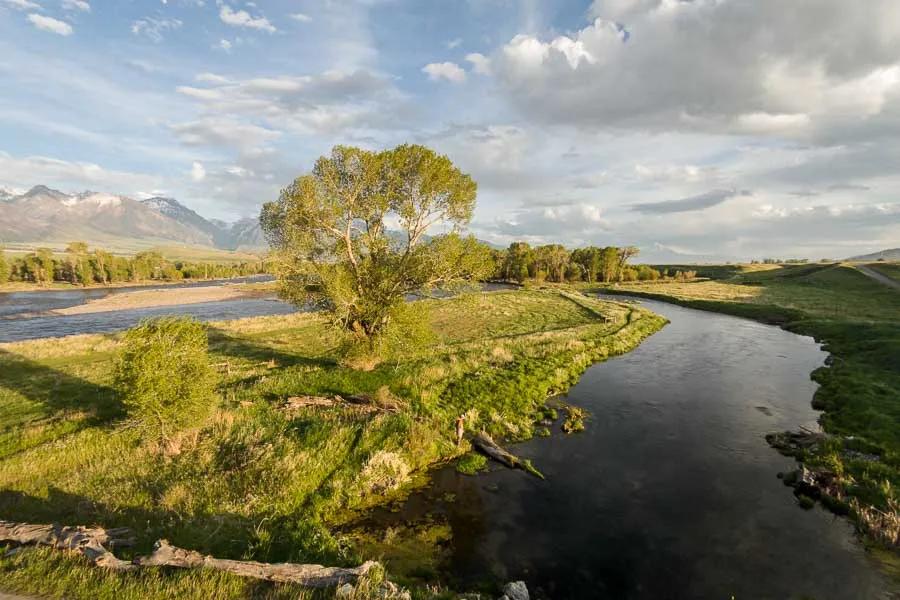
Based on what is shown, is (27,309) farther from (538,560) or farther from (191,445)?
(538,560)

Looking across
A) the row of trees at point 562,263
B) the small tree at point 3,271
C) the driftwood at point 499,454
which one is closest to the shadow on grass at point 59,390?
the driftwood at point 499,454

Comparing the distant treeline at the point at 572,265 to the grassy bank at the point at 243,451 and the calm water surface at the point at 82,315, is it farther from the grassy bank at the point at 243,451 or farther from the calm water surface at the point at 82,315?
the grassy bank at the point at 243,451

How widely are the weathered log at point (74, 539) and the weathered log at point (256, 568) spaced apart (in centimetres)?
68

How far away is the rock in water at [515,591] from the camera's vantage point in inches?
473

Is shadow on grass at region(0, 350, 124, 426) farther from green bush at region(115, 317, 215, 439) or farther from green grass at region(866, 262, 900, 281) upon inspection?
green grass at region(866, 262, 900, 281)

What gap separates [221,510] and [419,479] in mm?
8277

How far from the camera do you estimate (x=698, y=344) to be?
165 feet

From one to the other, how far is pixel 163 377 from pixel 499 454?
1621cm

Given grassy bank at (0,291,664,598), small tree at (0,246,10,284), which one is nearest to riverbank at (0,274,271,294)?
small tree at (0,246,10,284)

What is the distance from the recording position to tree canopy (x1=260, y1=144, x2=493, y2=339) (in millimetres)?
28062

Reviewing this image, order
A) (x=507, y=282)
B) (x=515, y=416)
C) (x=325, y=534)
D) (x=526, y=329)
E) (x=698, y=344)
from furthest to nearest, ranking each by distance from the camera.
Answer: (x=507, y=282)
(x=526, y=329)
(x=698, y=344)
(x=515, y=416)
(x=325, y=534)

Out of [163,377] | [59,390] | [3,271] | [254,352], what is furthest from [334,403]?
[3,271]

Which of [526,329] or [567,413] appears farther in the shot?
[526,329]

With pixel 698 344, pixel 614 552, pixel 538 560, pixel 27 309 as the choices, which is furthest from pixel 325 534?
pixel 27 309
